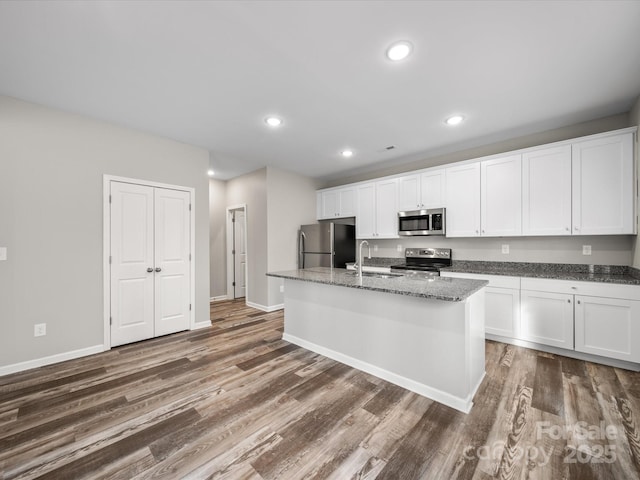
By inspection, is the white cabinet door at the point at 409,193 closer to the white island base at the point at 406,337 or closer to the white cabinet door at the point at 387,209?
the white cabinet door at the point at 387,209

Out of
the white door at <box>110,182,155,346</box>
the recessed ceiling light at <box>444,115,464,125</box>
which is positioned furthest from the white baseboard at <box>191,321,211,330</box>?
the recessed ceiling light at <box>444,115,464,125</box>

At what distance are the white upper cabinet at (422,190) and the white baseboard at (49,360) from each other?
4655 millimetres

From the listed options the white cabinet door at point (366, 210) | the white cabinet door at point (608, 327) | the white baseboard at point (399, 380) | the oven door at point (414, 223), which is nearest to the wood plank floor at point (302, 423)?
the white baseboard at point (399, 380)

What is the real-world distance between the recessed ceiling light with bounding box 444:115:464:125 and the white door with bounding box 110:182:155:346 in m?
3.88

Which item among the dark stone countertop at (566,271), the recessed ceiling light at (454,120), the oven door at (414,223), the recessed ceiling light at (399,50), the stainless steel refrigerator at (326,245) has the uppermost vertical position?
the recessed ceiling light at (399,50)

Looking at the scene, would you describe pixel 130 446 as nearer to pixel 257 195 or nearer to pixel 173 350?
pixel 173 350

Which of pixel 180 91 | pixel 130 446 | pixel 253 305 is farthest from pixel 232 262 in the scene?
pixel 130 446

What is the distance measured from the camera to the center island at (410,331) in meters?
2.03

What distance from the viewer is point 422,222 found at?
4.30m

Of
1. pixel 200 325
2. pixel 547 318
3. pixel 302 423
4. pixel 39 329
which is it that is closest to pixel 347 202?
Answer: pixel 200 325

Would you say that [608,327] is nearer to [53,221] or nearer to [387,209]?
[387,209]

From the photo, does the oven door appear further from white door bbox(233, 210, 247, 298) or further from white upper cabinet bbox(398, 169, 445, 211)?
white door bbox(233, 210, 247, 298)

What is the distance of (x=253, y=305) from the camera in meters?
5.29

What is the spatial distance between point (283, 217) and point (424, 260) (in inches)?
107
